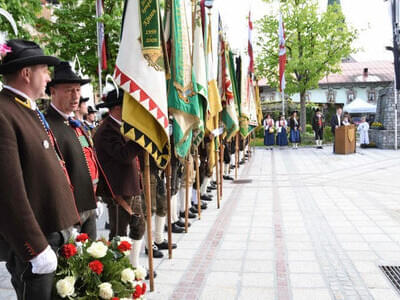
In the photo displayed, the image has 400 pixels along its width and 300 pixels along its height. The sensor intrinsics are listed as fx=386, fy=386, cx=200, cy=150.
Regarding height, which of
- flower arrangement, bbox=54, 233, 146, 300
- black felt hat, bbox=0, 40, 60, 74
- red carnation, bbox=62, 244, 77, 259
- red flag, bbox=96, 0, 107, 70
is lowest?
flower arrangement, bbox=54, 233, 146, 300

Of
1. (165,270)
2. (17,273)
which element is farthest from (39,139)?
(165,270)

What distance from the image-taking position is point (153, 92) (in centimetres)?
356

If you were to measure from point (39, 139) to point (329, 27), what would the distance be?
2415cm

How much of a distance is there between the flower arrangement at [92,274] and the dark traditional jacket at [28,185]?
251mm

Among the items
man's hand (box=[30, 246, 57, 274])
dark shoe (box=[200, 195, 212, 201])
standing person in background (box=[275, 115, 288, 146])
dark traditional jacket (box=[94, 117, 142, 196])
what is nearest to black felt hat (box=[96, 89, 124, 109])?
dark traditional jacket (box=[94, 117, 142, 196])

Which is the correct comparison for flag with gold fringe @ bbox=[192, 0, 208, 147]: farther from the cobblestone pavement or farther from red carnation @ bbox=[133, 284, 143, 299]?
red carnation @ bbox=[133, 284, 143, 299]

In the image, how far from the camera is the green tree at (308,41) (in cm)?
2331

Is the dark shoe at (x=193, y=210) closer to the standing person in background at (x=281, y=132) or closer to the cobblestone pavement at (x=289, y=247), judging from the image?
the cobblestone pavement at (x=289, y=247)

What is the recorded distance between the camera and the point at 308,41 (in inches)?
940

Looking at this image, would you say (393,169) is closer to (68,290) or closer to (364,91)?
(68,290)

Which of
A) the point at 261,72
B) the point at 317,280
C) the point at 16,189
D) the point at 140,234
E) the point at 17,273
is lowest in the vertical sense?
the point at 317,280

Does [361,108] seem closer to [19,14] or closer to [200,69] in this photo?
[19,14]

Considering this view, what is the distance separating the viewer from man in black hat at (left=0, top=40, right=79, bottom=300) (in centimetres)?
195

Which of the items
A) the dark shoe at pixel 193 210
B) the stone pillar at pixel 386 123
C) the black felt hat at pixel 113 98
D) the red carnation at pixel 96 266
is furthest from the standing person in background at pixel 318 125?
the red carnation at pixel 96 266
